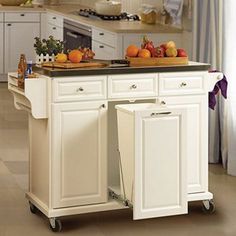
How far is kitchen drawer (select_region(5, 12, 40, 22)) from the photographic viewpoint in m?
10.3

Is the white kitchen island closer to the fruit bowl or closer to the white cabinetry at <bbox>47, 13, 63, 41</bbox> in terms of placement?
the white cabinetry at <bbox>47, 13, 63, 41</bbox>

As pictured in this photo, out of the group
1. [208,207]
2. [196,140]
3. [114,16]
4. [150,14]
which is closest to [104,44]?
[150,14]

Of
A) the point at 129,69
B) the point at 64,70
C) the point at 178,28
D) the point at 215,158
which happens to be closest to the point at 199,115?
the point at 129,69

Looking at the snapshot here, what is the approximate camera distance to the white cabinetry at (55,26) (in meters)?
9.51

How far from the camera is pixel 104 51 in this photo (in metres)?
7.28

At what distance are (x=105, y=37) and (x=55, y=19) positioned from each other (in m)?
2.65

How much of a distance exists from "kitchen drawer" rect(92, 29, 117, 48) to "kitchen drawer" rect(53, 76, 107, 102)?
2.41 meters

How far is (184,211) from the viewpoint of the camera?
15.0ft

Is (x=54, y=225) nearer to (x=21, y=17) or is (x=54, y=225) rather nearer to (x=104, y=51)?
(x=104, y=51)

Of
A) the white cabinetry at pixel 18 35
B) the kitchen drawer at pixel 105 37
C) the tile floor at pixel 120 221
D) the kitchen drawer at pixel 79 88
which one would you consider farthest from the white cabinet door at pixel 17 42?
the kitchen drawer at pixel 79 88

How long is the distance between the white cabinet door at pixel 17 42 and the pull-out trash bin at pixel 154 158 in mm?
6003

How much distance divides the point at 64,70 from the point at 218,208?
1381 millimetres

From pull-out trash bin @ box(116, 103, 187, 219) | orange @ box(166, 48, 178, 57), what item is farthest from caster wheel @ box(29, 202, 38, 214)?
orange @ box(166, 48, 178, 57)

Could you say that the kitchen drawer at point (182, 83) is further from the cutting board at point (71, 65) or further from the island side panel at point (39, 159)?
the island side panel at point (39, 159)
